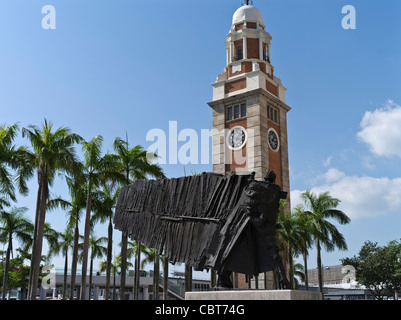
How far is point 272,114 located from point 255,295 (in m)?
30.9

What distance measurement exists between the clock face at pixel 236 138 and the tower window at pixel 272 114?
2929 mm

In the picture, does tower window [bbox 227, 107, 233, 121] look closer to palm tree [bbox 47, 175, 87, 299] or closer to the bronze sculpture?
palm tree [bbox 47, 175, 87, 299]

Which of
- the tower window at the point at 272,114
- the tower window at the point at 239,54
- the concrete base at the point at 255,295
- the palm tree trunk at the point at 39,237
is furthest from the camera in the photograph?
the tower window at the point at 239,54

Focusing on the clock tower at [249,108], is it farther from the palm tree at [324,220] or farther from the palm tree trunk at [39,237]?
the palm tree trunk at [39,237]

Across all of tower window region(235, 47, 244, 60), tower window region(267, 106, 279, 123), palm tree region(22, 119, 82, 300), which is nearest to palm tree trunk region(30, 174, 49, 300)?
palm tree region(22, 119, 82, 300)

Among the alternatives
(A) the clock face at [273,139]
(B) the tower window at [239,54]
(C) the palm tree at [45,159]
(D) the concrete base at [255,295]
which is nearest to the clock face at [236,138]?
(A) the clock face at [273,139]

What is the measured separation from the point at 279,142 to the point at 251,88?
5469mm

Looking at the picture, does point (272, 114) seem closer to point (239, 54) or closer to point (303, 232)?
point (239, 54)

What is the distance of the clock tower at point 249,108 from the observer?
36.9 metres

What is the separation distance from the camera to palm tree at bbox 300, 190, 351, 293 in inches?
1094
